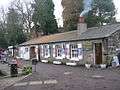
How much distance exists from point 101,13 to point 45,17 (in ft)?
35.2

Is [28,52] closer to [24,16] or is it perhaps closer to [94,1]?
[94,1]

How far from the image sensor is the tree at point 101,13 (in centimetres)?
5325

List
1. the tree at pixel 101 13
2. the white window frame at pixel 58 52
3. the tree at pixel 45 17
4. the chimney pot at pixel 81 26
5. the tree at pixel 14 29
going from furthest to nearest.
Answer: the tree at pixel 14 29 → the tree at pixel 45 17 → the tree at pixel 101 13 → the white window frame at pixel 58 52 → the chimney pot at pixel 81 26

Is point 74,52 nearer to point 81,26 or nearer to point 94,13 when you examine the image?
point 81,26

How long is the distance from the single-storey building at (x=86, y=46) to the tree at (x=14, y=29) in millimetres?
22562

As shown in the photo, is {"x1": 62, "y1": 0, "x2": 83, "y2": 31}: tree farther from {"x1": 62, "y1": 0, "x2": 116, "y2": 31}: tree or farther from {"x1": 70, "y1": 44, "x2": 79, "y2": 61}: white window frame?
{"x1": 70, "y1": 44, "x2": 79, "y2": 61}: white window frame

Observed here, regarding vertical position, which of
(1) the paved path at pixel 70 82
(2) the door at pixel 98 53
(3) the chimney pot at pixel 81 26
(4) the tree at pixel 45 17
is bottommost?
(1) the paved path at pixel 70 82

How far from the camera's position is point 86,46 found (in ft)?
99.5

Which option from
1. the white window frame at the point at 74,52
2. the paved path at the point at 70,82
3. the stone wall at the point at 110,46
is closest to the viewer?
the paved path at the point at 70,82

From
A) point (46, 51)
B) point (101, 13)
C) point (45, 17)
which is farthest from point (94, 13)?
point (46, 51)

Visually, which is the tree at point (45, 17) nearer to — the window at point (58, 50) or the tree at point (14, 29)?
the tree at point (14, 29)

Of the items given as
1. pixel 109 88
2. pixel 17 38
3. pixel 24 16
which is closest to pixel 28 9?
pixel 24 16

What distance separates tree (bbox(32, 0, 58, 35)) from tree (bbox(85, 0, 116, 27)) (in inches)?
352

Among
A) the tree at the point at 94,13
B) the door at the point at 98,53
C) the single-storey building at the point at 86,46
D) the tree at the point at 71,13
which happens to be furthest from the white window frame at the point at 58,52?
the tree at the point at 71,13
